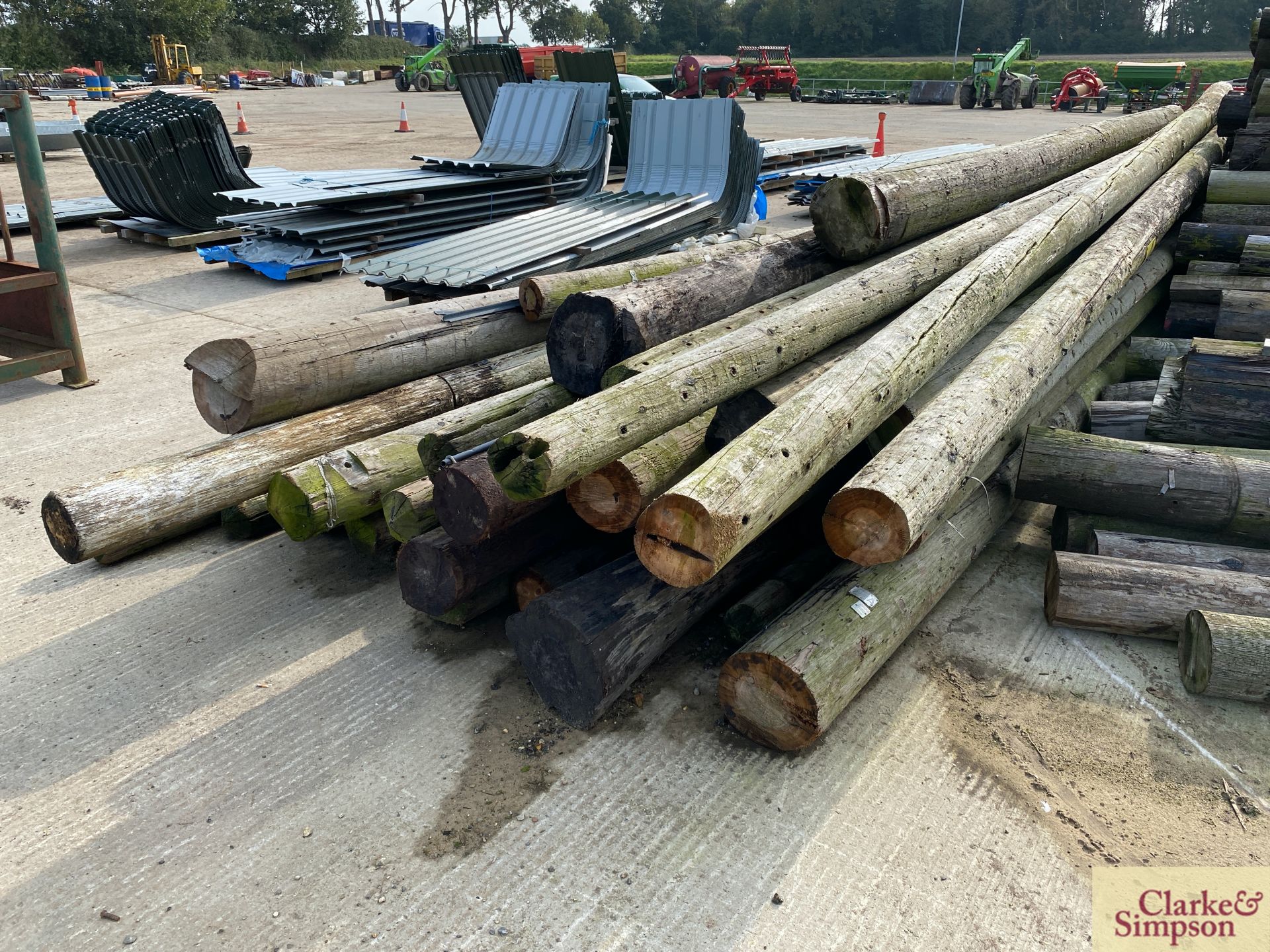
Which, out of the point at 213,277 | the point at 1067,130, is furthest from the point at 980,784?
the point at 213,277

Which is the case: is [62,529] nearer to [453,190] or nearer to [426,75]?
[453,190]

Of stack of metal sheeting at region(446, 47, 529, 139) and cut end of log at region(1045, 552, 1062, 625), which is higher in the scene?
stack of metal sheeting at region(446, 47, 529, 139)

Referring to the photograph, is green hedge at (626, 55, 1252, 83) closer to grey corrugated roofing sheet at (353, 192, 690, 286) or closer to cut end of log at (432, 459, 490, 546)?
grey corrugated roofing sheet at (353, 192, 690, 286)

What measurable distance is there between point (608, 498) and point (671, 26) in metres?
91.0

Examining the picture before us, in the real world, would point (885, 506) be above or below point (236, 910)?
above

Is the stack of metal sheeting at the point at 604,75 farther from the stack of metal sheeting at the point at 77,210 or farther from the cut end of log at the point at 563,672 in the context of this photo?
the cut end of log at the point at 563,672

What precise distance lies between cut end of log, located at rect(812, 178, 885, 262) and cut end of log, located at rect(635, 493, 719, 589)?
3071 millimetres

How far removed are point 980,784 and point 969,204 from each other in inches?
171

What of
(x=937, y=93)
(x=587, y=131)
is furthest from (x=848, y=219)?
(x=937, y=93)

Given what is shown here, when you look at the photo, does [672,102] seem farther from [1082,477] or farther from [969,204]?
[1082,477]

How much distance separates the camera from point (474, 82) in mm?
12719

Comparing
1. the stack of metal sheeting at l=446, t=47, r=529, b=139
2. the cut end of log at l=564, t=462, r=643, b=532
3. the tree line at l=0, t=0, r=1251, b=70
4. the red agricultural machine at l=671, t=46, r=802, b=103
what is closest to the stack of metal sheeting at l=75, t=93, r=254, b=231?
the stack of metal sheeting at l=446, t=47, r=529, b=139

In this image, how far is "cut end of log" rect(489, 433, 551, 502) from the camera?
111 inches

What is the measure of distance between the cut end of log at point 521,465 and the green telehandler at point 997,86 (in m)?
32.7
